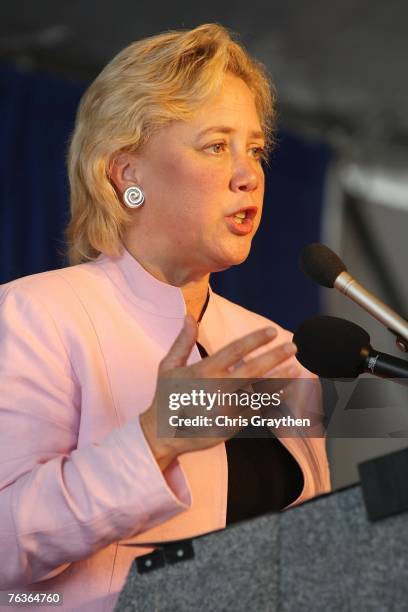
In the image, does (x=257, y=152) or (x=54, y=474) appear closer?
(x=54, y=474)

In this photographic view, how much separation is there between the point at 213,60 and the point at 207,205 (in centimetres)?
28

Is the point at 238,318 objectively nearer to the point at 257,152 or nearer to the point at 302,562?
the point at 257,152

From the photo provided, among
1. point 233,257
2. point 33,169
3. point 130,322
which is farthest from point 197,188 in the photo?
point 33,169

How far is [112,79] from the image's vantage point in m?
1.51

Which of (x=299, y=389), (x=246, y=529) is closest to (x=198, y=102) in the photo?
(x=299, y=389)

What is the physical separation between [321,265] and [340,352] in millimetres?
123

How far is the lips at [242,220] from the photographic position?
4.63ft

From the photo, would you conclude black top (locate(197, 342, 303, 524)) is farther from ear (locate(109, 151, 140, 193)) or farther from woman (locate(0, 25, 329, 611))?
ear (locate(109, 151, 140, 193))

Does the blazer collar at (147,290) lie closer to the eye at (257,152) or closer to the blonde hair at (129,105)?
the blonde hair at (129,105)

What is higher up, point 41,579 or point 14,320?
point 14,320

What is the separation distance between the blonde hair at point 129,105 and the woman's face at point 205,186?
0.10 ft

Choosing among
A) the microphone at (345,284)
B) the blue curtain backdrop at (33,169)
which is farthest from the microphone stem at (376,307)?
the blue curtain backdrop at (33,169)

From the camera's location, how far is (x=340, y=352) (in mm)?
1166

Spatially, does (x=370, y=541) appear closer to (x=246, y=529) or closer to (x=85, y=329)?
(x=246, y=529)
